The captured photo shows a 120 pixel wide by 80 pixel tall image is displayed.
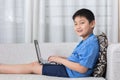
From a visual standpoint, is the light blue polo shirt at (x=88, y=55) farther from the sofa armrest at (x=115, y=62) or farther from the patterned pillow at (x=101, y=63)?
the sofa armrest at (x=115, y=62)

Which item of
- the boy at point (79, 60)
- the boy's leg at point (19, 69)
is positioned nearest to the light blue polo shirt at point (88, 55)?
the boy at point (79, 60)

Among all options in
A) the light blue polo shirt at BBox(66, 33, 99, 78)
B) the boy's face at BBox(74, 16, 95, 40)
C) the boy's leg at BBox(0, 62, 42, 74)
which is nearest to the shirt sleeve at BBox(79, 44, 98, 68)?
the light blue polo shirt at BBox(66, 33, 99, 78)

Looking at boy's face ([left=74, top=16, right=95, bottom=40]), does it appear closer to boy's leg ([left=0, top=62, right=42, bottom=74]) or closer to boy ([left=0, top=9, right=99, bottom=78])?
boy ([left=0, top=9, right=99, bottom=78])

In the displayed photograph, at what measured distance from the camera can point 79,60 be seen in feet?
5.84

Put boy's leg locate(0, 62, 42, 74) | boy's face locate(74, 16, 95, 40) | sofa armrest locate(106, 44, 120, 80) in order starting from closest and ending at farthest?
sofa armrest locate(106, 44, 120, 80), boy's face locate(74, 16, 95, 40), boy's leg locate(0, 62, 42, 74)

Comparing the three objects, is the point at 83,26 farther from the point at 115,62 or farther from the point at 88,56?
the point at 115,62

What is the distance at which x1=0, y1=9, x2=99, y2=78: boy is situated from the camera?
1726 mm

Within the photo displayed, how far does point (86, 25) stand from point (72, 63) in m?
0.31

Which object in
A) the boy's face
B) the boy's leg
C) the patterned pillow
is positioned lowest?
the boy's leg

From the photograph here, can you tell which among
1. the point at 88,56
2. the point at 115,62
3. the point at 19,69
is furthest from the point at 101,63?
the point at 19,69

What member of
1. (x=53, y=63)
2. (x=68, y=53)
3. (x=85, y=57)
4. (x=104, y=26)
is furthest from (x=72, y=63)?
(x=104, y=26)

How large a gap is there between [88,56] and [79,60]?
10 cm

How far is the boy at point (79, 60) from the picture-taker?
1726mm

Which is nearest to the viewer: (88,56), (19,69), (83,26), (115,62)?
(115,62)
